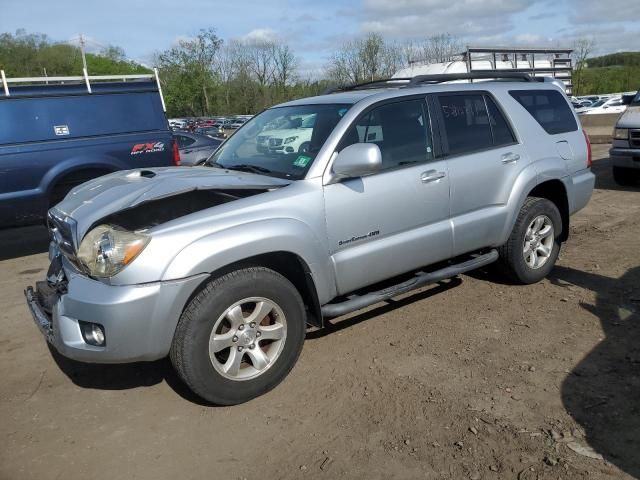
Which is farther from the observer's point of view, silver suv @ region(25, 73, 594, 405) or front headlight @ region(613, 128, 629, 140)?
front headlight @ region(613, 128, 629, 140)

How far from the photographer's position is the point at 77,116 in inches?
289

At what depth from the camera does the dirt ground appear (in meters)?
2.81

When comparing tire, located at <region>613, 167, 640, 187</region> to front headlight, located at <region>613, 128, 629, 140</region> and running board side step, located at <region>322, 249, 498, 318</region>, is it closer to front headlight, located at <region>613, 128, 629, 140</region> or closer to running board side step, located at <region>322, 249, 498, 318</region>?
front headlight, located at <region>613, 128, 629, 140</region>

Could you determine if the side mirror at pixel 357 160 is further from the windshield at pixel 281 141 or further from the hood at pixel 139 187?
the hood at pixel 139 187

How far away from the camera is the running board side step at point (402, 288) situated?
12.1 feet

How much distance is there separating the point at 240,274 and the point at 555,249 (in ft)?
11.0

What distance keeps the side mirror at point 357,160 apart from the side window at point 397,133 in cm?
26

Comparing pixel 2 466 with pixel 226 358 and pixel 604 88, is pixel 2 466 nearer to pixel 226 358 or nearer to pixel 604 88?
pixel 226 358

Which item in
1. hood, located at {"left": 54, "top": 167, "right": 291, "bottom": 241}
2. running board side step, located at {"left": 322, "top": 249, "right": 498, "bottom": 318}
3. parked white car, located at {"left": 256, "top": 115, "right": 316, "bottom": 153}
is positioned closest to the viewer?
hood, located at {"left": 54, "top": 167, "right": 291, "bottom": 241}

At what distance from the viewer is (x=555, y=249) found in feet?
17.2

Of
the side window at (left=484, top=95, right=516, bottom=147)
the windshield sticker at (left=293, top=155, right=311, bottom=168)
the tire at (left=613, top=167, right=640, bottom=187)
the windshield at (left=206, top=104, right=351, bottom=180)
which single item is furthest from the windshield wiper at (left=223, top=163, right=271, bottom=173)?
the tire at (left=613, top=167, right=640, bottom=187)

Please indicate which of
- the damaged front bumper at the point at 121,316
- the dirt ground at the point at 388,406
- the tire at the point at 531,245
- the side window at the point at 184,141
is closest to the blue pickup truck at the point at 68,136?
the dirt ground at the point at 388,406

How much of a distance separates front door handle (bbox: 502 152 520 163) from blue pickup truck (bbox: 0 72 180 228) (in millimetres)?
4985

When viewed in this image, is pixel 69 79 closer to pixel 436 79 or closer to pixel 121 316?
pixel 436 79
